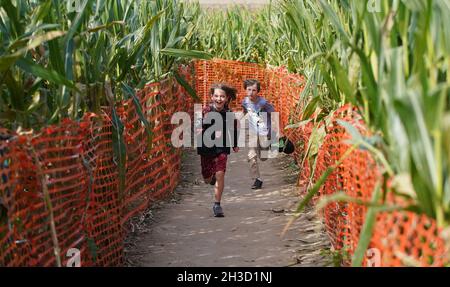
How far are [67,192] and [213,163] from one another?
2788 millimetres

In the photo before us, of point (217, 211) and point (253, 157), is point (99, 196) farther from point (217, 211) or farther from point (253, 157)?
point (253, 157)

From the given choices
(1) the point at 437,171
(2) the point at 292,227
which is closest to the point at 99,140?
(2) the point at 292,227

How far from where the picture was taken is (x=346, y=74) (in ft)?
11.9

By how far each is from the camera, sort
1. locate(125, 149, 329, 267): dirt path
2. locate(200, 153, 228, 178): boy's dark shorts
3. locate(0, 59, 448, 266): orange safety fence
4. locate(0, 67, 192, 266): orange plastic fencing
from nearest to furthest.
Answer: locate(0, 59, 448, 266): orange safety fence → locate(0, 67, 192, 266): orange plastic fencing → locate(125, 149, 329, 267): dirt path → locate(200, 153, 228, 178): boy's dark shorts

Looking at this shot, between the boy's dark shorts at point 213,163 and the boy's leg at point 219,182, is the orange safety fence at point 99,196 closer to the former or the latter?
the boy's dark shorts at point 213,163

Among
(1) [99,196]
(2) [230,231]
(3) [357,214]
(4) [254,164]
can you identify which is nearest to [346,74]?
(3) [357,214]

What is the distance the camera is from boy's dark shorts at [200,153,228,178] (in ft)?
22.1

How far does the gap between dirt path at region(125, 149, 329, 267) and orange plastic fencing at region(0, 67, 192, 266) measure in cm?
28

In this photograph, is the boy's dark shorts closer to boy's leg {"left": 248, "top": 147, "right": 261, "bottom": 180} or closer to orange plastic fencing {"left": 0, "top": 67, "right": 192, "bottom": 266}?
orange plastic fencing {"left": 0, "top": 67, "right": 192, "bottom": 266}

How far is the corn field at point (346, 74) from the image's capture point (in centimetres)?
241

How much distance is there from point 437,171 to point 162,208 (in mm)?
4741

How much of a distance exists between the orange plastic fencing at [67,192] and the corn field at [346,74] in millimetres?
135

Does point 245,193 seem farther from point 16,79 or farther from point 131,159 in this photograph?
point 16,79

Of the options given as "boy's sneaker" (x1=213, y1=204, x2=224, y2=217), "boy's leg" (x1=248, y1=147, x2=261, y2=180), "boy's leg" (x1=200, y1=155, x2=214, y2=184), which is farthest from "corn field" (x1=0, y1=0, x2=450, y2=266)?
"boy's leg" (x1=248, y1=147, x2=261, y2=180)
